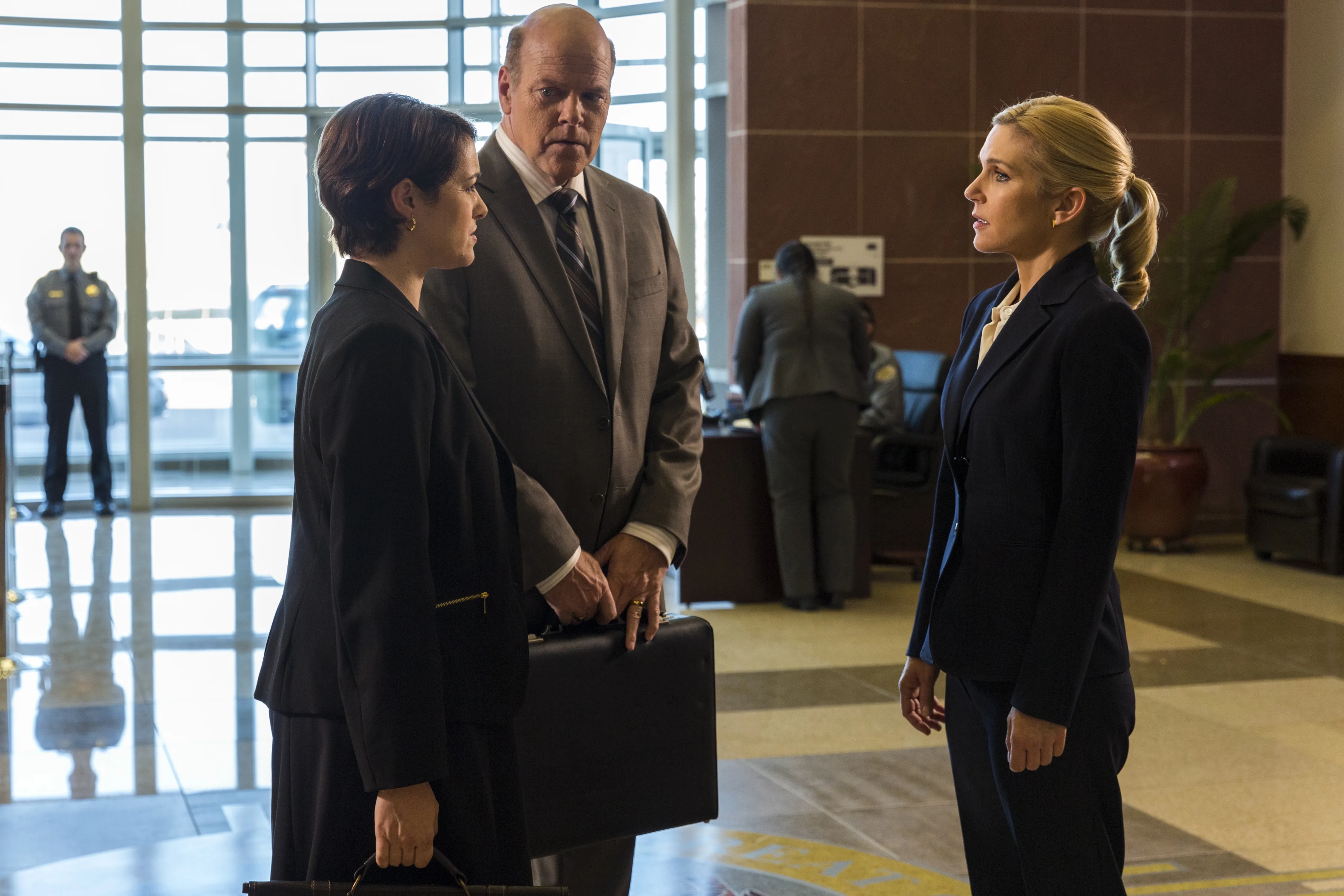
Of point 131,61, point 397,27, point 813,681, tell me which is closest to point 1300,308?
point 813,681

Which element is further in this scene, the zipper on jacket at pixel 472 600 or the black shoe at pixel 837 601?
the black shoe at pixel 837 601

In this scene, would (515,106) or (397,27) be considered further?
(397,27)

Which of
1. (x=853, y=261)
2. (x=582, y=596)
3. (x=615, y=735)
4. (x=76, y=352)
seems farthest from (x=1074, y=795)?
(x=76, y=352)

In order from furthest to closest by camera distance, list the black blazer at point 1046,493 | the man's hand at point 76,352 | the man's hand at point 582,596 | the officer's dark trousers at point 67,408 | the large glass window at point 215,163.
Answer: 1. the large glass window at point 215,163
2. the officer's dark trousers at point 67,408
3. the man's hand at point 76,352
4. the man's hand at point 582,596
5. the black blazer at point 1046,493

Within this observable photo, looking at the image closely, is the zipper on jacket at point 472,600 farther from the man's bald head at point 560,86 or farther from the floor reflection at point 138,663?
the floor reflection at point 138,663

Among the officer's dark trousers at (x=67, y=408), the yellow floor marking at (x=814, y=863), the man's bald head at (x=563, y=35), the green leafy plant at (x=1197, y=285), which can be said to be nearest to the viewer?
the man's bald head at (x=563, y=35)

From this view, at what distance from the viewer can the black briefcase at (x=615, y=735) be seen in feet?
6.84

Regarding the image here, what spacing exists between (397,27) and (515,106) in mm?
9583

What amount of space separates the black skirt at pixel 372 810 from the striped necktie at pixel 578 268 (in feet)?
2.62

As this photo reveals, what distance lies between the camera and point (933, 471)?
779 centimetres

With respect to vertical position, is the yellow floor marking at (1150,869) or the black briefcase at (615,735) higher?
the black briefcase at (615,735)

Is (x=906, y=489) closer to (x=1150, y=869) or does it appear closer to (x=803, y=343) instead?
(x=803, y=343)

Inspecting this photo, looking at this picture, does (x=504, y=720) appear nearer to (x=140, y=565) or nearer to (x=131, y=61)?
(x=140, y=565)

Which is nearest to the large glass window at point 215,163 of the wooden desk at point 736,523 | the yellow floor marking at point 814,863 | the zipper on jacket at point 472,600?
the wooden desk at point 736,523
